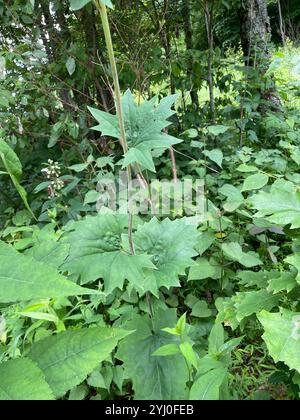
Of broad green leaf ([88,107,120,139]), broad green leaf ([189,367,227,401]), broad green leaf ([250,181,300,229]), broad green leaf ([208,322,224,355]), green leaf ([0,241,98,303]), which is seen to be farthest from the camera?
broad green leaf ([250,181,300,229])

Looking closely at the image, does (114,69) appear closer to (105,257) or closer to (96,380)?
(105,257)

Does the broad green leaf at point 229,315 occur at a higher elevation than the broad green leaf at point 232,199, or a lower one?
lower

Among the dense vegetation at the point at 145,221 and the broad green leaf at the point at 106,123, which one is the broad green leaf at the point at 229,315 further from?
the broad green leaf at the point at 106,123

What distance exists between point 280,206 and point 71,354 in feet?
3.22

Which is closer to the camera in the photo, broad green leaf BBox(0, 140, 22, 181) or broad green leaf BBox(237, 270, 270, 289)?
broad green leaf BBox(0, 140, 22, 181)

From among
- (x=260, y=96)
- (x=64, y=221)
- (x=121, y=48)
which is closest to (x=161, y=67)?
(x=121, y=48)

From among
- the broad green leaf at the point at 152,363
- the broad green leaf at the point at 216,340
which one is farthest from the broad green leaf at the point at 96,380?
the broad green leaf at the point at 216,340

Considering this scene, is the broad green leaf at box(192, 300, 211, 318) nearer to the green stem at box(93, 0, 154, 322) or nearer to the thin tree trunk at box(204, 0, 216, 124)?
the green stem at box(93, 0, 154, 322)

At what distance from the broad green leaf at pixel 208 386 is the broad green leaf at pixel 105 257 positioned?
284 millimetres

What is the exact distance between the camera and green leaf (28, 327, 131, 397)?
563 millimetres

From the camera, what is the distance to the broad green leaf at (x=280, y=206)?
1.29m

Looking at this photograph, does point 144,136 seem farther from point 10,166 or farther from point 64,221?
point 64,221

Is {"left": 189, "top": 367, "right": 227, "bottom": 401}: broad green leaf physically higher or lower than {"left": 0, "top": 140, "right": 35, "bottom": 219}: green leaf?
lower

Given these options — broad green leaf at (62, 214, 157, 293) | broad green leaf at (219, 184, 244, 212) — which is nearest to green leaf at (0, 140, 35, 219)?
broad green leaf at (62, 214, 157, 293)
